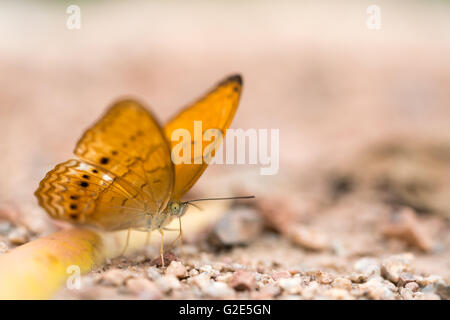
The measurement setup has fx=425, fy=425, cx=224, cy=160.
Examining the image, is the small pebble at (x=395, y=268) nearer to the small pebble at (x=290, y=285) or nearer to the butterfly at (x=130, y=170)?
the small pebble at (x=290, y=285)

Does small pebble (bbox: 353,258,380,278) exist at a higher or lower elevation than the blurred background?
lower

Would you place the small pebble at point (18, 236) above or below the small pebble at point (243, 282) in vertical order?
above

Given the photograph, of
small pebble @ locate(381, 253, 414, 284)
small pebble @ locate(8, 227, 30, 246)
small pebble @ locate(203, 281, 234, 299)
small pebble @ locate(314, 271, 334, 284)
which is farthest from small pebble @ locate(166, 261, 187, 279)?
small pebble @ locate(381, 253, 414, 284)

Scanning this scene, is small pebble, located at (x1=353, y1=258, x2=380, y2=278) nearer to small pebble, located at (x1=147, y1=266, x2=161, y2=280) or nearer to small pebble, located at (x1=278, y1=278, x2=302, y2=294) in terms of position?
small pebble, located at (x1=278, y1=278, x2=302, y2=294)

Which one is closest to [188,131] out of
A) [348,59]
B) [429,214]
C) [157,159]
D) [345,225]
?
[157,159]

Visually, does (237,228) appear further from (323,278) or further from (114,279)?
(114,279)

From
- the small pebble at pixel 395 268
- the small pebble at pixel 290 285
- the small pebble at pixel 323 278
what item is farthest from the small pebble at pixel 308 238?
the small pebble at pixel 290 285

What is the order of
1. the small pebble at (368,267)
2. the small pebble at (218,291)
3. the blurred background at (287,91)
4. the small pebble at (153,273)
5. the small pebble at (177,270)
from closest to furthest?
the small pebble at (218,291) → the small pebble at (153,273) → the small pebble at (177,270) → the small pebble at (368,267) → the blurred background at (287,91)
